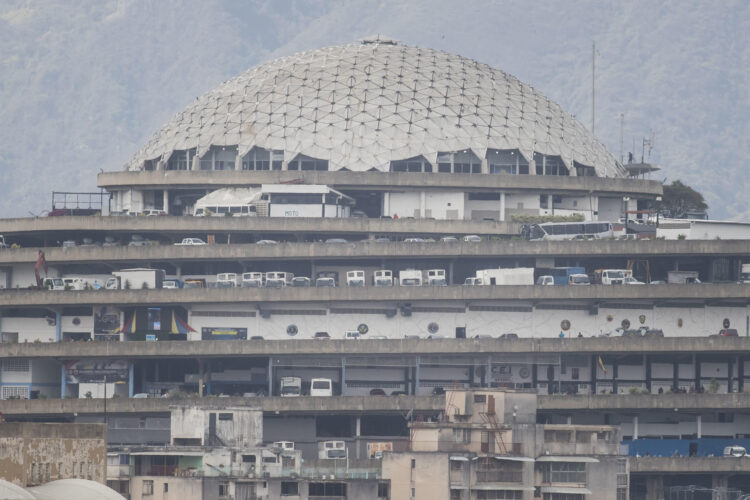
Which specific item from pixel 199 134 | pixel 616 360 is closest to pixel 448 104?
pixel 199 134

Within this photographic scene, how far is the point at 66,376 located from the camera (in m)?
148

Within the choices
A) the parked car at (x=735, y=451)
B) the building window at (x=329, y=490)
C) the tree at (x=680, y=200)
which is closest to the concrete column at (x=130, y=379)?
the building window at (x=329, y=490)

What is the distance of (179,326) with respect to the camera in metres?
149

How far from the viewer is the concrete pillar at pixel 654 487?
461 ft

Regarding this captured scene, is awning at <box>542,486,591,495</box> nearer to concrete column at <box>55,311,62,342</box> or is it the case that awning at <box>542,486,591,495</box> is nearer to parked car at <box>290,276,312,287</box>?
parked car at <box>290,276,312,287</box>

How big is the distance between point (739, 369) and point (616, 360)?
864 cm

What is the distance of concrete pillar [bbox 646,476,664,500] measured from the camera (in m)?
141

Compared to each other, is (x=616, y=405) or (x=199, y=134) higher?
(x=199, y=134)

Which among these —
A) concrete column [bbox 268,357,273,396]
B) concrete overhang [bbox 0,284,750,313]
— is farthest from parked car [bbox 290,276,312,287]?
concrete column [bbox 268,357,273,396]

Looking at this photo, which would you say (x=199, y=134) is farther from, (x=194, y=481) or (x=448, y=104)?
(x=194, y=481)

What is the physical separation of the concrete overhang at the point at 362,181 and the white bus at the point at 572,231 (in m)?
7.81

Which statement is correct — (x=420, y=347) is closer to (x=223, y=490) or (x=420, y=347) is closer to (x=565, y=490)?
(x=565, y=490)

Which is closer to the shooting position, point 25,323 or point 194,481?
point 194,481

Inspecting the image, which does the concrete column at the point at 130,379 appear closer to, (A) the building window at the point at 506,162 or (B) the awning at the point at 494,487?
(A) the building window at the point at 506,162
